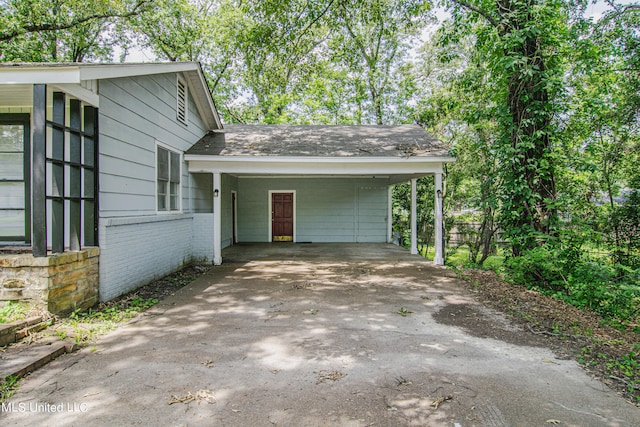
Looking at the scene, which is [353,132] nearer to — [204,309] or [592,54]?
[592,54]

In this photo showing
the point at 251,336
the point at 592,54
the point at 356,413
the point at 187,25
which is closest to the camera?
the point at 356,413

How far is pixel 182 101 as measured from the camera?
8.30 metres

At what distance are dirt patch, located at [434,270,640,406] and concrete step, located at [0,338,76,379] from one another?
4253 mm

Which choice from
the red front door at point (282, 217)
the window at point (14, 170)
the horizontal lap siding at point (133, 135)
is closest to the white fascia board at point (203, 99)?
the horizontal lap siding at point (133, 135)

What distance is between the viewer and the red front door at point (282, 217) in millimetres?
13055

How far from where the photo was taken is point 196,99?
914 cm

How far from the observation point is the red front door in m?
13.1

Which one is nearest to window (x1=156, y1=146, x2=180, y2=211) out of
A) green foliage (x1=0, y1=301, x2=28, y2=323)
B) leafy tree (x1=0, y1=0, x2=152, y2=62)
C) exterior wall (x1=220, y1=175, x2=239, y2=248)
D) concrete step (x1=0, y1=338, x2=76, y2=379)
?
exterior wall (x1=220, y1=175, x2=239, y2=248)

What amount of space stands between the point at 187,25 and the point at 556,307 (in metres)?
21.1

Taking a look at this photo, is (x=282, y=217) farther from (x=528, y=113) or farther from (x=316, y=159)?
(x=528, y=113)

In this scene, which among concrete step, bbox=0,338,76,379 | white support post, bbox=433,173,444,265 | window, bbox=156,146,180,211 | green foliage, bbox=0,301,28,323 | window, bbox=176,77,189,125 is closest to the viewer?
concrete step, bbox=0,338,76,379

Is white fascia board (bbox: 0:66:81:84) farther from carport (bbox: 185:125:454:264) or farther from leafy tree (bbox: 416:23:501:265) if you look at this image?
leafy tree (bbox: 416:23:501:265)

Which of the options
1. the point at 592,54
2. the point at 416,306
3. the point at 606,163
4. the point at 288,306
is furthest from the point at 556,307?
the point at 606,163

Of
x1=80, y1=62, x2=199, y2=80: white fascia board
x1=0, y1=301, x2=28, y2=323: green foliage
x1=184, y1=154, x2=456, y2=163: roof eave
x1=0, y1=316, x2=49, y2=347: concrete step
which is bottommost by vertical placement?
x1=0, y1=316, x2=49, y2=347: concrete step
